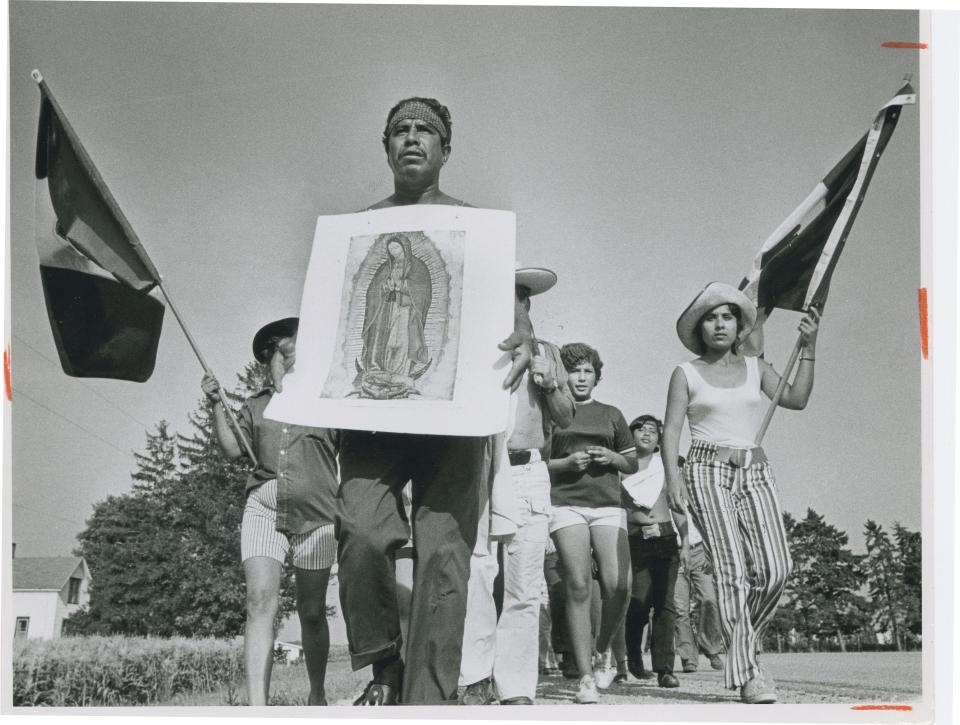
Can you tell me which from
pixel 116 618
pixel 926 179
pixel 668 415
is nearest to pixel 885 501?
pixel 668 415

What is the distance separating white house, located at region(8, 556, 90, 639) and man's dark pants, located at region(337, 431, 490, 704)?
1590 mm

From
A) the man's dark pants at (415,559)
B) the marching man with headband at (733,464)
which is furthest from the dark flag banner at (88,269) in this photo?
the marching man with headband at (733,464)

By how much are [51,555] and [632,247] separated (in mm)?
3139

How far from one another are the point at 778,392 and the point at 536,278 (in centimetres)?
128

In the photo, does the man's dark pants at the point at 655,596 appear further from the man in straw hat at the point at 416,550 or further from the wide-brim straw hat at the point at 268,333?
the wide-brim straw hat at the point at 268,333

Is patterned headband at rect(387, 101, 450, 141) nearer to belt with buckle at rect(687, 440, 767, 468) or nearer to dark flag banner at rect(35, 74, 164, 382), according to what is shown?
dark flag banner at rect(35, 74, 164, 382)

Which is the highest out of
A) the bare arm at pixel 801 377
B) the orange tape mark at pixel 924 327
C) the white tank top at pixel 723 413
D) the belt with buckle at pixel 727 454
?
the orange tape mark at pixel 924 327

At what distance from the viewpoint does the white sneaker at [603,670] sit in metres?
5.12

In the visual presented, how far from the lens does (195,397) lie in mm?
5332

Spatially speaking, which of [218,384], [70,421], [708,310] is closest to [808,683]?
[708,310]

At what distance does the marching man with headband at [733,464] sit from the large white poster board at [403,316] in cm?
105

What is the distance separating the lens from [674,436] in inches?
209

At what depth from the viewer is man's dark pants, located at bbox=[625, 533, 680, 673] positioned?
17.1ft

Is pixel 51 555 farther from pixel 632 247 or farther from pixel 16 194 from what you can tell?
pixel 632 247
